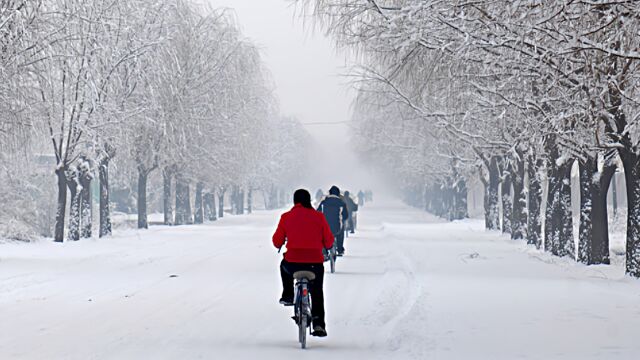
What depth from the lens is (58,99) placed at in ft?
103

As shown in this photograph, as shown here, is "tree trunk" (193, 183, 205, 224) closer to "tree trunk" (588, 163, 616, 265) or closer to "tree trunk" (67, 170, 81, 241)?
"tree trunk" (67, 170, 81, 241)

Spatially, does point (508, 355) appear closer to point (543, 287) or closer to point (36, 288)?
point (543, 287)

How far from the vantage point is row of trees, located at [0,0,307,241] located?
78.1 ft

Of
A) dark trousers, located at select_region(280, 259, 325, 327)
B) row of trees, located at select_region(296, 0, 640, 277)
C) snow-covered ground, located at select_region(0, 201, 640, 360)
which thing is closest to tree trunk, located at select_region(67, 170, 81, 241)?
snow-covered ground, located at select_region(0, 201, 640, 360)

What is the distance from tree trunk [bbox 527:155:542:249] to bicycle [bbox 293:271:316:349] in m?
19.8

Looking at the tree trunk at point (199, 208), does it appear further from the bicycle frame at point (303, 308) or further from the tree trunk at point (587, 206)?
the bicycle frame at point (303, 308)

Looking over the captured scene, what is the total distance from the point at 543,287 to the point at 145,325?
8.34 m

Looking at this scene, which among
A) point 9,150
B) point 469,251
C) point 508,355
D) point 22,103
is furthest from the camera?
point 469,251

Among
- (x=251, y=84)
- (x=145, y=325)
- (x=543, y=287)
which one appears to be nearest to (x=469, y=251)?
(x=543, y=287)

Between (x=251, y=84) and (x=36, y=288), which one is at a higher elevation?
(x=251, y=84)

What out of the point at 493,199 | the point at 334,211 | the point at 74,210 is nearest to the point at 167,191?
the point at 74,210

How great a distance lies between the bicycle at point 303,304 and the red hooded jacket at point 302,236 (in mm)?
193

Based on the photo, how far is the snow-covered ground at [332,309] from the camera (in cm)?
1038

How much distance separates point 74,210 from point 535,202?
15445 mm
